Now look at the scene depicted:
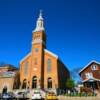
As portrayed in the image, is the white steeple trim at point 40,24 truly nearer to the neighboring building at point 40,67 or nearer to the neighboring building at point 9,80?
the neighboring building at point 40,67

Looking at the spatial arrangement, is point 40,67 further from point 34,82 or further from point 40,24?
point 40,24

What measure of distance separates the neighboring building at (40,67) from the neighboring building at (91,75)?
25.4ft

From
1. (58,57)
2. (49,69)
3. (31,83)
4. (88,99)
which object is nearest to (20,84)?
(31,83)

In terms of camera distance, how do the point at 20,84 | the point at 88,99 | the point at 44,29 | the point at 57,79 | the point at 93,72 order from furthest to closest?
the point at 44,29, the point at 20,84, the point at 57,79, the point at 93,72, the point at 88,99

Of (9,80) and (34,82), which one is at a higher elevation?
(9,80)

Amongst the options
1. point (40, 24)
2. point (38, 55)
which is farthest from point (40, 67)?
point (40, 24)

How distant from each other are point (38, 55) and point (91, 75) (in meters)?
16.4

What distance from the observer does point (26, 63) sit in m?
62.8

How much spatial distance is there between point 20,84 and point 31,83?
417 cm

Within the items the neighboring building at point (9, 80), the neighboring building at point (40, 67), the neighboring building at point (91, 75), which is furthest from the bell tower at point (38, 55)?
the neighboring building at point (91, 75)

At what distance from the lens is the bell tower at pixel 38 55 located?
58250 millimetres

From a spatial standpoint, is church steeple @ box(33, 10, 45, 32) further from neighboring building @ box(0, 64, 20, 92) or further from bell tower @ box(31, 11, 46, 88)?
neighboring building @ box(0, 64, 20, 92)

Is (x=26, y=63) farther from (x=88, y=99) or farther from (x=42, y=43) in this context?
(x=88, y=99)

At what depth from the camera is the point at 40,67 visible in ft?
193
